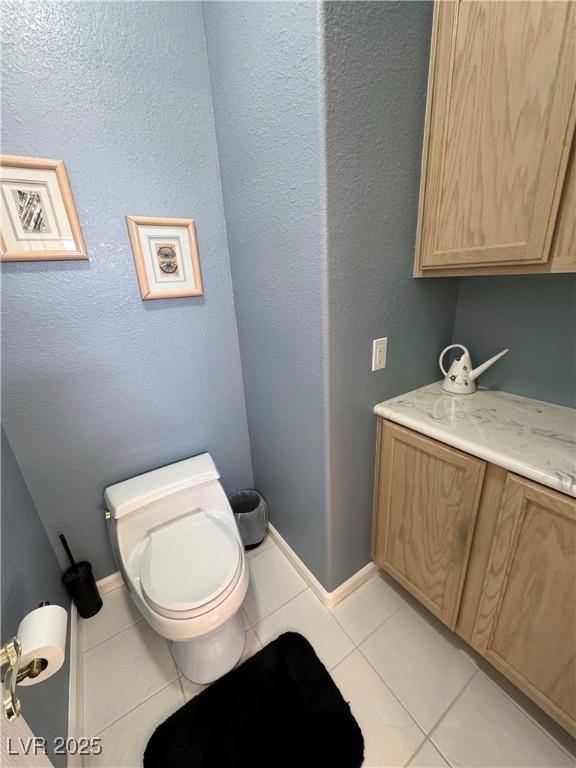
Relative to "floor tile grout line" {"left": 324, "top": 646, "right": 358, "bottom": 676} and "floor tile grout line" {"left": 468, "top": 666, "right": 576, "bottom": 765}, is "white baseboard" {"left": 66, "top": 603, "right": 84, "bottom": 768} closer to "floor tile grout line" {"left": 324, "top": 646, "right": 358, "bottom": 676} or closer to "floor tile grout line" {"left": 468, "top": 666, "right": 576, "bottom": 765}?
"floor tile grout line" {"left": 324, "top": 646, "right": 358, "bottom": 676}

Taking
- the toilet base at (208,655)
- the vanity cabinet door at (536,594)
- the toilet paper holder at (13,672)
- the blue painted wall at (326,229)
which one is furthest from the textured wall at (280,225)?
the toilet paper holder at (13,672)

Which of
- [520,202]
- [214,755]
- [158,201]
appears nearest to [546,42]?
[520,202]

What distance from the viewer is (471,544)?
97 cm

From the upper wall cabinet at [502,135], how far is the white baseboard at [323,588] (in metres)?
1.34

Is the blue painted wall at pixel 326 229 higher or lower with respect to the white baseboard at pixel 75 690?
higher

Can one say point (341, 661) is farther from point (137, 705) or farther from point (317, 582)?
point (137, 705)

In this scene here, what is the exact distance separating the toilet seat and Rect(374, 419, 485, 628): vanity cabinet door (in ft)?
2.10

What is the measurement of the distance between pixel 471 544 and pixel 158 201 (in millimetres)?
1644

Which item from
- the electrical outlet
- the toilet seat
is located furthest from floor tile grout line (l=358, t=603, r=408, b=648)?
the electrical outlet

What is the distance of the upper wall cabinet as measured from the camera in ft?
2.31

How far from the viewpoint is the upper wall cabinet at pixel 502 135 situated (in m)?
0.71

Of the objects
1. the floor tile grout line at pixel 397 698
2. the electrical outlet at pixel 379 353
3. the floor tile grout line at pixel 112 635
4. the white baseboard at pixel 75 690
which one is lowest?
the floor tile grout line at pixel 397 698

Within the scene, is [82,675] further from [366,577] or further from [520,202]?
[520,202]

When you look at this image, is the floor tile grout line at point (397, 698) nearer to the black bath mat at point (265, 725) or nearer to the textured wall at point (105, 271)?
the black bath mat at point (265, 725)
